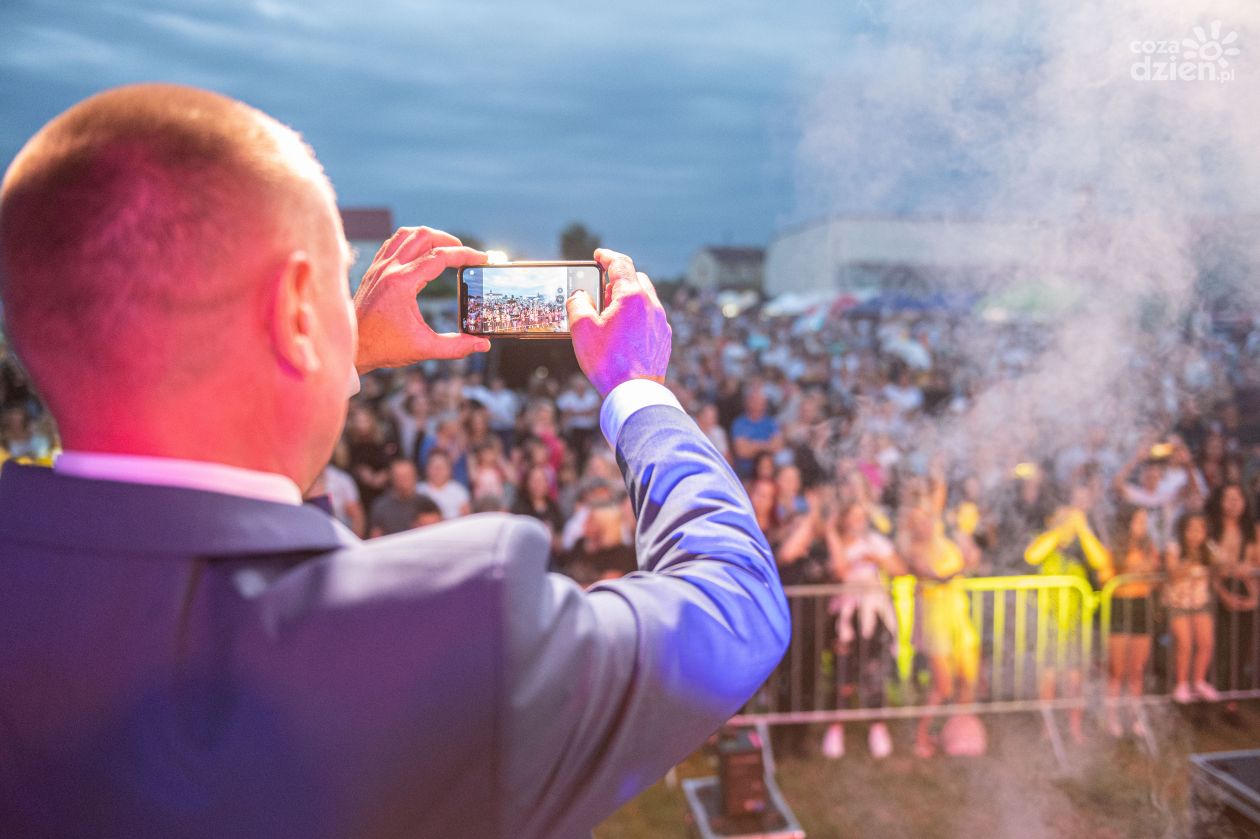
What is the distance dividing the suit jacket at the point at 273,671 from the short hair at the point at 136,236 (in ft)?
0.38

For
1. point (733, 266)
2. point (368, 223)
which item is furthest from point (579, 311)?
Result: point (733, 266)

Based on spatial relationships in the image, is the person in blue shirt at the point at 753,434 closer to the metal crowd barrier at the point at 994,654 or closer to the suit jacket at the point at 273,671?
the metal crowd barrier at the point at 994,654

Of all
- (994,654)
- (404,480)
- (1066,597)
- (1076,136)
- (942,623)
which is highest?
(1076,136)

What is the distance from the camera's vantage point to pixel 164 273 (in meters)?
0.73

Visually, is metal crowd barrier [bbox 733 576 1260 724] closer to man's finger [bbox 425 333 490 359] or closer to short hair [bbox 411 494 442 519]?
short hair [bbox 411 494 442 519]

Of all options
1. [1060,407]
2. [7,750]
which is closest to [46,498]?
[7,750]

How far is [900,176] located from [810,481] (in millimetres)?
3159

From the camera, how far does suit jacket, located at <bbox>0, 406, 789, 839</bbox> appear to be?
2.24ft

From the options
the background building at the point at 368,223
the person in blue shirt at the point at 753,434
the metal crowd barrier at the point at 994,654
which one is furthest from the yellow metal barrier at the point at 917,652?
the background building at the point at 368,223

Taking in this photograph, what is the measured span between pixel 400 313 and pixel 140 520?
0.76 m

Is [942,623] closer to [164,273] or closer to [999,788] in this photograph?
[999,788]

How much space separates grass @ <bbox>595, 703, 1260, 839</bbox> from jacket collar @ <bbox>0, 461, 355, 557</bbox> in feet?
15.8

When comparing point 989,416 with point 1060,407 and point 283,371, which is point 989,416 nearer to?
point 1060,407

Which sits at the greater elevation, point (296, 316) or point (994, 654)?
point (296, 316)
